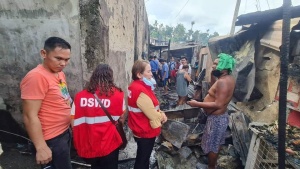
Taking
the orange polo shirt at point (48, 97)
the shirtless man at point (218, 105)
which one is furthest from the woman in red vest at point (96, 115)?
the shirtless man at point (218, 105)

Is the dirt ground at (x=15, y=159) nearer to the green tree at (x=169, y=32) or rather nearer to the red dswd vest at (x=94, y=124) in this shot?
the red dswd vest at (x=94, y=124)

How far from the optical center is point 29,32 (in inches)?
107

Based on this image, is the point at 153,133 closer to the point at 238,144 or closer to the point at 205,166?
the point at 205,166

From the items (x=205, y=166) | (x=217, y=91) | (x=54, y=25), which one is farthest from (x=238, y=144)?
(x=54, y=25)

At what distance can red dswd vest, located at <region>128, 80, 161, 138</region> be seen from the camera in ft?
7.30

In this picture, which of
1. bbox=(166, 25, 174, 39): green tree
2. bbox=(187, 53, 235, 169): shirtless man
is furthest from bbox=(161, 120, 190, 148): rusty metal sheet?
bbox=(166, 25, 174, 39): green tree

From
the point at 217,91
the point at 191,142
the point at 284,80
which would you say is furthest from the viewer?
the point at 191,142

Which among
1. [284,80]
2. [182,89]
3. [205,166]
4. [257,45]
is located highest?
[257,45]

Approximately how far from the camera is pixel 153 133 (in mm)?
2414

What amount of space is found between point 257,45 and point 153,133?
148 inches

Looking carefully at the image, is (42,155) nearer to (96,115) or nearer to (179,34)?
(96,115)

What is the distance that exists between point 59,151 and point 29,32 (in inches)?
73.3

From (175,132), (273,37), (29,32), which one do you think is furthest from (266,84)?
(29,32)

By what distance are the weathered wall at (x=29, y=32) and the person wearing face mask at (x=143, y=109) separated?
3.64 feet
